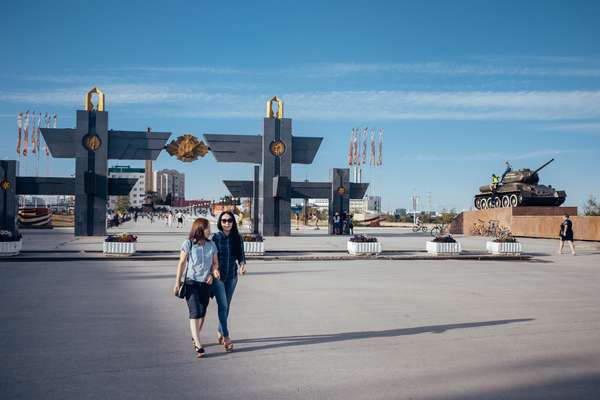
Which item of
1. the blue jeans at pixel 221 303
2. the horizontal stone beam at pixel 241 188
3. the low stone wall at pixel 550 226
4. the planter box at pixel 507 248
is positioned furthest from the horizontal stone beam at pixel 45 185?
the blue jeans at pixel 221 303

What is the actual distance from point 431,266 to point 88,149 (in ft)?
80.7

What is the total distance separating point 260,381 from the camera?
219 inches

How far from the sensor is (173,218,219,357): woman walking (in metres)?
6.56

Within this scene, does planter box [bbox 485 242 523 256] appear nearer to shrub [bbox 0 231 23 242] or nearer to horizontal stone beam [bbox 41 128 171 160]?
shrub [bbox 0 231 23 242]

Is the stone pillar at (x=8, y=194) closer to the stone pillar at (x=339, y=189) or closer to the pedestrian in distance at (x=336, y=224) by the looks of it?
the stone pillar at (x=339, y=189)

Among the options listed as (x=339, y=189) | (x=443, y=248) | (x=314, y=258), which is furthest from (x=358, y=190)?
(x=314, y=258)

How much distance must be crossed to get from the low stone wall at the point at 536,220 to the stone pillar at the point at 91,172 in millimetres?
27520

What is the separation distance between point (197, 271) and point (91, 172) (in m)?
29.9

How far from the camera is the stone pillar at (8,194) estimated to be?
34.3 meters

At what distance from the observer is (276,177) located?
36438 millimetres

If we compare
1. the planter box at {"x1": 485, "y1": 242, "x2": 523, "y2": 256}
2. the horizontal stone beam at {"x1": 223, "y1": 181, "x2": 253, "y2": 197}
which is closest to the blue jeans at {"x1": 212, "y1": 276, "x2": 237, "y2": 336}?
the planter box at {"x1": 485, "y1": 242, "x2": 523, "y2": 256}

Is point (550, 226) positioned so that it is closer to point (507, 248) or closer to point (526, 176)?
point (526, 176)

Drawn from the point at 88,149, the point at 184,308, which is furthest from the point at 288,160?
the point at 184,308

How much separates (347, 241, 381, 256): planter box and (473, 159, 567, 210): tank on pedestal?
2238 centimetres
